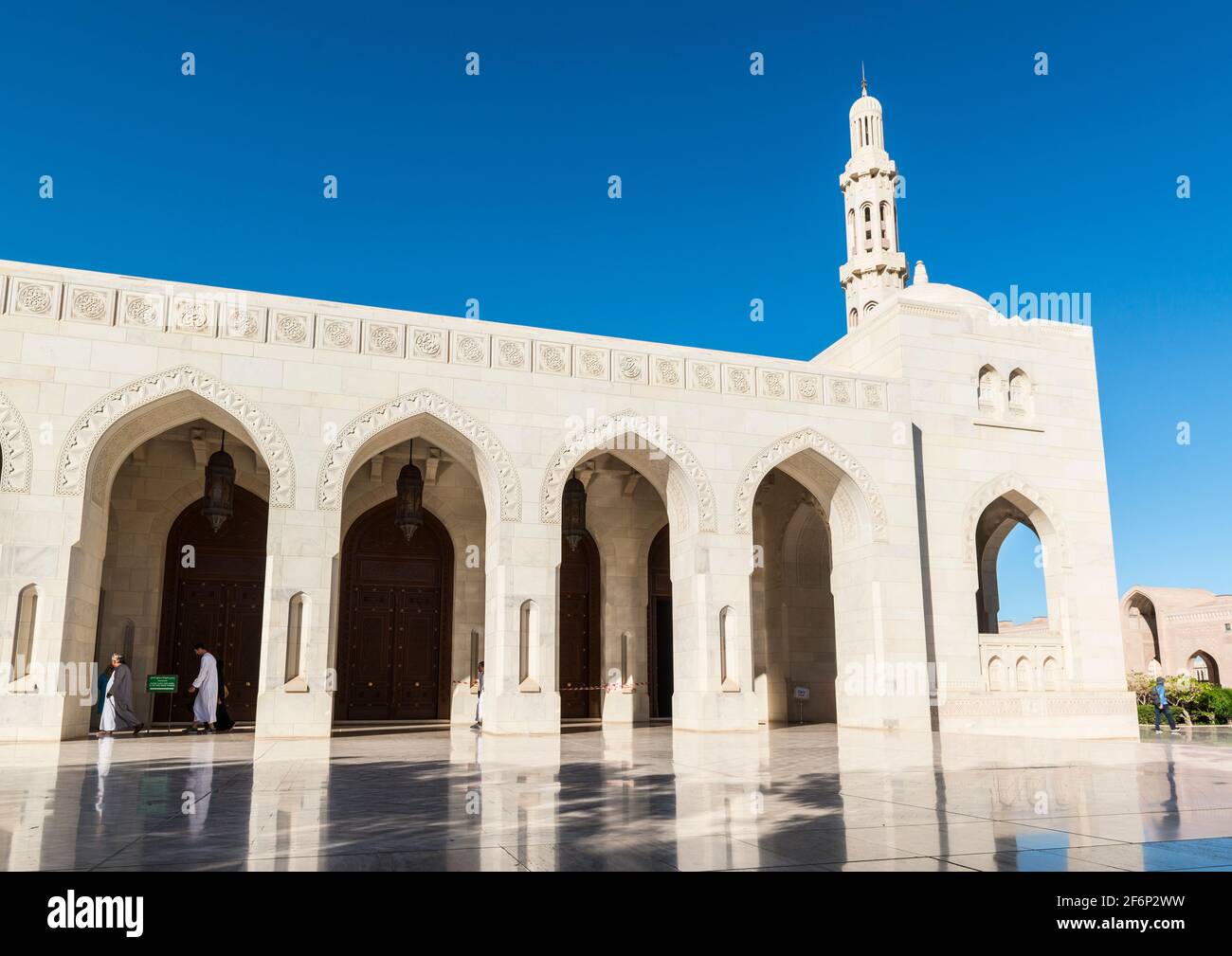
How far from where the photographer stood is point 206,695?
12.7 m

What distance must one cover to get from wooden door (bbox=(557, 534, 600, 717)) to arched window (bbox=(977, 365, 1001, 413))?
23.5ft

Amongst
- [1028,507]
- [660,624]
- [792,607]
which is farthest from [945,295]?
[660,624]

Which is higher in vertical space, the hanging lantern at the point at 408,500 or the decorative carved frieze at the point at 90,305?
the decorative carved frieze at the point at 90,305

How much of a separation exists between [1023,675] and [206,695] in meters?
12.3

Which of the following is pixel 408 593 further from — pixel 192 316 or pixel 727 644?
pixel 192 316

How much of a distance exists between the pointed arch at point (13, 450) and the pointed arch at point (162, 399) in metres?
0.33

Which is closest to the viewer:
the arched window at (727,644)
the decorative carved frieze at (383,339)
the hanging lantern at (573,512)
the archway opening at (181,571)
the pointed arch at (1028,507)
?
the decorative carved frieze at (383,339)

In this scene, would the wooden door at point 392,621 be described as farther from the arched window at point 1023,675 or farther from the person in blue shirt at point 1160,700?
the person in blue shirt at point 1160,700

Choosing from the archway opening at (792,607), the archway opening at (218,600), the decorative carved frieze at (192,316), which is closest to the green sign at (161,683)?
the archway opening at (218,600)

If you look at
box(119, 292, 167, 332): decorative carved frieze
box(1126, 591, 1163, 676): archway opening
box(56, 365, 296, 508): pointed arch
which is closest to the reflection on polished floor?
box(56, 365, 296, 508): pointed arch

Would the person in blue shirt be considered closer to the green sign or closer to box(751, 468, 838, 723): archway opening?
box(751, 468, 838, 723): archway opening

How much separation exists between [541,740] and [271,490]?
450cm

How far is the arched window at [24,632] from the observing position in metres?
10.6
